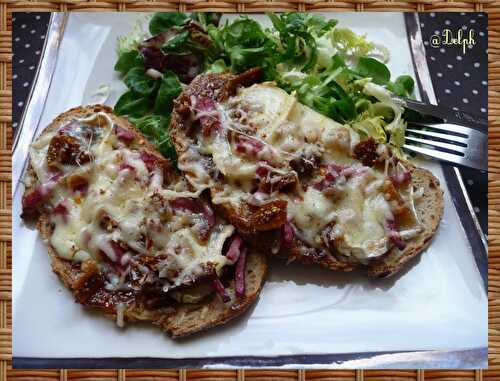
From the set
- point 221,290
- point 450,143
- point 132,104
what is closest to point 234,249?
point 221,290

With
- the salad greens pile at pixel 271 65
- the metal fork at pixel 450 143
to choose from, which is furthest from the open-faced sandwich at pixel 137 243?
the metal fork at pixel 450 143

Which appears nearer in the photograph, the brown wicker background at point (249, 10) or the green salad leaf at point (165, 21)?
the brown wicker background at point (249, 10)

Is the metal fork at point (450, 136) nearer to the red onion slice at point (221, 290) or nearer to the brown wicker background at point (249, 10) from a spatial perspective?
the brown wicker background at point (249, 10)

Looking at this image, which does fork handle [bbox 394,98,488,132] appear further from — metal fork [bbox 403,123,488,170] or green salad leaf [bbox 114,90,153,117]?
green salad leaf [bbox 114,90,153,117]

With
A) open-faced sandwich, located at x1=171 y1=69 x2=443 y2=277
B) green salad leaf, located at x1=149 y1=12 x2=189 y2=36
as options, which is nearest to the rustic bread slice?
open-faced sandwich, located at x1=171 y1=69 x2=443 y2=277

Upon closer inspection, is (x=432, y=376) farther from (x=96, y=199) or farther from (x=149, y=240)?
(x=96, y=199)

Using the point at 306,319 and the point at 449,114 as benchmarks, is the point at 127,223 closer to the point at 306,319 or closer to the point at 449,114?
the point at 306,319
